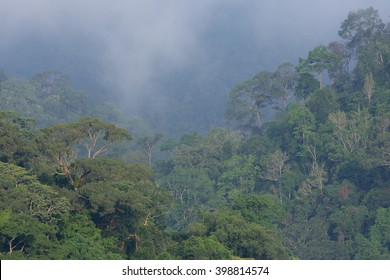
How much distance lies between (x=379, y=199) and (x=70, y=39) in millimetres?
57491

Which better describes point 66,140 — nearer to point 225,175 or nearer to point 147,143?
point 225,175

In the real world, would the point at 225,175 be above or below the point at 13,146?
above

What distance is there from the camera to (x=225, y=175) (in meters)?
53.5

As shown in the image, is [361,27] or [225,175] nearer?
[225,175]

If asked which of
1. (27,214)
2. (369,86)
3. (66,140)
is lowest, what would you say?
(27,214)

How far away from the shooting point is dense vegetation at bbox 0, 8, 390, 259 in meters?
32.4

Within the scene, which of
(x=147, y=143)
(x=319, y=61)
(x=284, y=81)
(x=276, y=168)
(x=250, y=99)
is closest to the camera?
(x=276, y=168)

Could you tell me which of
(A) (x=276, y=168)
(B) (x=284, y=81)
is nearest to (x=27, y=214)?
(A) (x=276, y=168)

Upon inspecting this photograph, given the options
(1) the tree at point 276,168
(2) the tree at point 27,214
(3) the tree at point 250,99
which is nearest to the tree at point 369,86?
(1) the tree at point 276,168

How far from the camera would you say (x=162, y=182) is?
53844mm

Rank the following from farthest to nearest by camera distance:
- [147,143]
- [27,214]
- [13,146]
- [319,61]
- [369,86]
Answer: [147,143]
[319,61]
[369,86]
[13,146]
[27,214]

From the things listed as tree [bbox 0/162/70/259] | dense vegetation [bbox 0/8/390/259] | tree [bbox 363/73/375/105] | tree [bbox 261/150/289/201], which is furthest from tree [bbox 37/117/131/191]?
tree [bbox 363/73/375/105]

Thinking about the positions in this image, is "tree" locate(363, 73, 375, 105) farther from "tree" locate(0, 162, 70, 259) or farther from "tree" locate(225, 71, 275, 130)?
"tree" locate(0, 162, 70, 259)
